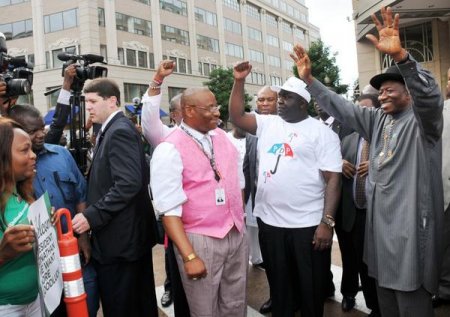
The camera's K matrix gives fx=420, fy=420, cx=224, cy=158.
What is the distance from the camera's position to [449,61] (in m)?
15.9

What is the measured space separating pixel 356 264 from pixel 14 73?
11.4ft

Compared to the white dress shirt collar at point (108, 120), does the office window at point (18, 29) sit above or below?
above

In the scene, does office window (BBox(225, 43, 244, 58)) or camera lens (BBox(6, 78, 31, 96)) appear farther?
office window (BBox(225, 43, 244, 58))

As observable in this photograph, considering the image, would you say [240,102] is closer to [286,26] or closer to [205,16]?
[205,16]

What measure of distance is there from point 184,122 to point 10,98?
4.45ft

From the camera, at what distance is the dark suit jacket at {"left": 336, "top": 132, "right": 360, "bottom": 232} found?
3.77 meters

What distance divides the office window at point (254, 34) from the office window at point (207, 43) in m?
8.23

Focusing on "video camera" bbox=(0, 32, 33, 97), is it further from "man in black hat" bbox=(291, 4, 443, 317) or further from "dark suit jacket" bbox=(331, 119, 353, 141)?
"dark suit jacket" bbox=(331, 119, 353, 141)

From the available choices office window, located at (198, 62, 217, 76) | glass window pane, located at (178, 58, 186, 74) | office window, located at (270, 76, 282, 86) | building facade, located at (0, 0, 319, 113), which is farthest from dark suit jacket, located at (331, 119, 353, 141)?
office window, located at (270, 76, 282, 86)

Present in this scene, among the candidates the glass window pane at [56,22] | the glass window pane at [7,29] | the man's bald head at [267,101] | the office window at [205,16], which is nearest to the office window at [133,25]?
the glass window pane at [56,22]

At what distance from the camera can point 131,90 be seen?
35438mm

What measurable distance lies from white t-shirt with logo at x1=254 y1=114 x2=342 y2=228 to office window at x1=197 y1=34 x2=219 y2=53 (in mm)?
41687

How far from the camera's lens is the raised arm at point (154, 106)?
335 centimetres

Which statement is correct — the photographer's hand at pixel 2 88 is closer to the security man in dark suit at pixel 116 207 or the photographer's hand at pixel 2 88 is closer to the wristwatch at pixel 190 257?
the security man in dark suit at pixel 116 207
